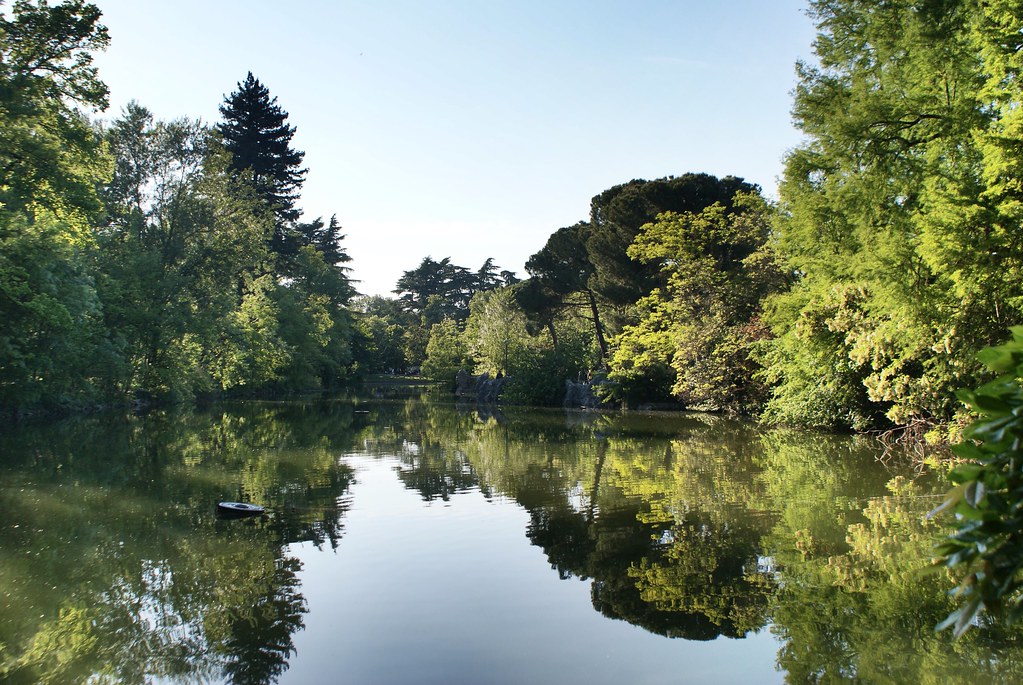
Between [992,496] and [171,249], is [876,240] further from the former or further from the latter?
[171,249]

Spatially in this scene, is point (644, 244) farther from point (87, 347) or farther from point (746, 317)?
point (87, 347)

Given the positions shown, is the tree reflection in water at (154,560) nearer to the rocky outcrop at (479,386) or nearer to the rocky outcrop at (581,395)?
the rocky outcrop at (581,395)

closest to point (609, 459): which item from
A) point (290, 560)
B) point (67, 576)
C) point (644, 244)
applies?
point (290, 560)

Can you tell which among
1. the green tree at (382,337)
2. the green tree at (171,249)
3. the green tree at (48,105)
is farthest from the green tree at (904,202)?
the green tree at (382,337)

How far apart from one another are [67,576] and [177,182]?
30.2 metres

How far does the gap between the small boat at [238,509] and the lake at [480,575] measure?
207 millimetres

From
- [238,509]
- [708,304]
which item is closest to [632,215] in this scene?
[708,304]

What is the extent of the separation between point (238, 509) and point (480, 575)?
4.14 metres

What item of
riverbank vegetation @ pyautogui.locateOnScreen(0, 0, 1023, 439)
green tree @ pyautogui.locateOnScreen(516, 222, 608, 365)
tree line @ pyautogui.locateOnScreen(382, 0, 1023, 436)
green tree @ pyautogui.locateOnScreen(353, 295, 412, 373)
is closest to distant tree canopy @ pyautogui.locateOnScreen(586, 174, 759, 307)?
riverbank vegetation @ pyautogui.locateOnScreen(0, 0, 1023, 439)

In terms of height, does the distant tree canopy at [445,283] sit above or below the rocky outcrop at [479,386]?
above

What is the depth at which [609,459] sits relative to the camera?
55.4 ft

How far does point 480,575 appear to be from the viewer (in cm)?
806

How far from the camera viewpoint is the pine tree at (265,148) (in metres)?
50.7

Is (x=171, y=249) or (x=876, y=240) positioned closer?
(x=876, y=240)
